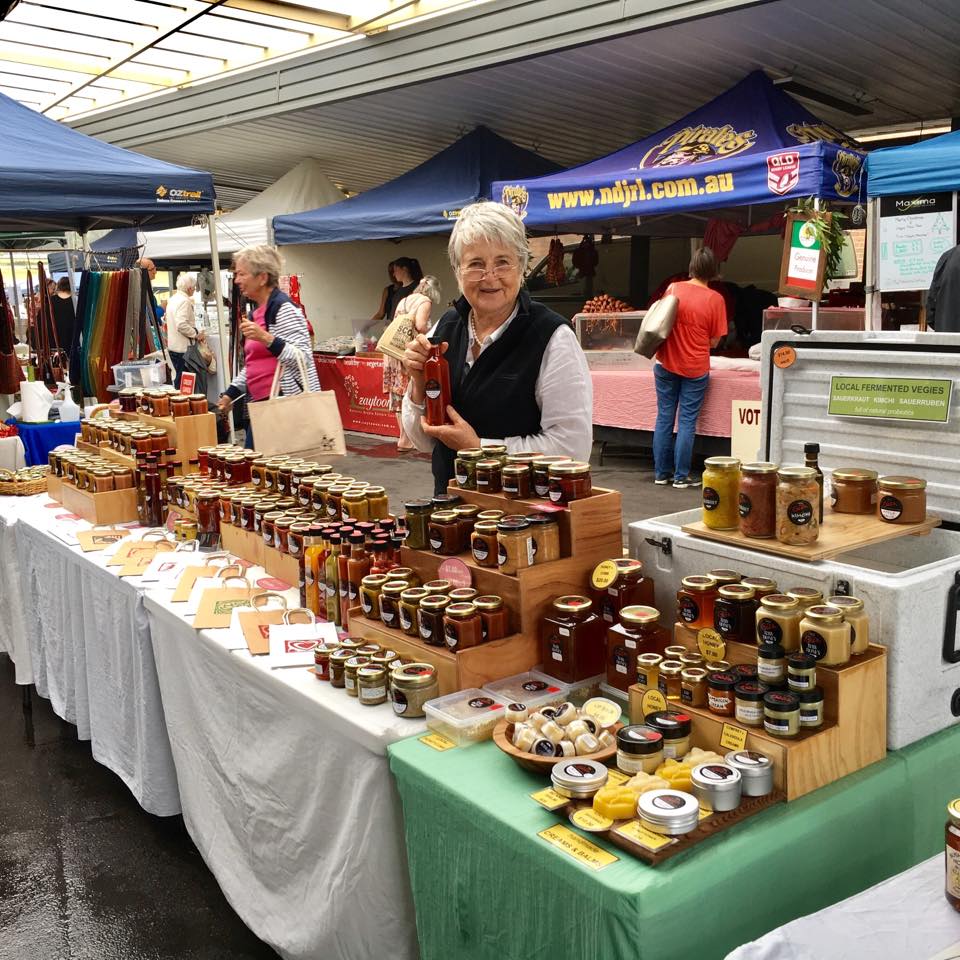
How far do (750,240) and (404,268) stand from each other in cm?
777

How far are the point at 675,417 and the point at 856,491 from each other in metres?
5.78

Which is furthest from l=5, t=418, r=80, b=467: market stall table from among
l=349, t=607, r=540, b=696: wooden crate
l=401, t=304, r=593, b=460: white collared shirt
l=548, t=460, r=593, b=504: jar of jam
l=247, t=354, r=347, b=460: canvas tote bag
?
l=548, t=460, r=593, b=504: jar of jam

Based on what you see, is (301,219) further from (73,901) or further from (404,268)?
(73,901)

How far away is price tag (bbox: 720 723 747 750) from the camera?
1.57m

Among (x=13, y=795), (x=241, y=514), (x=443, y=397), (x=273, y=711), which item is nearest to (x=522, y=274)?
(x=443, y=397)

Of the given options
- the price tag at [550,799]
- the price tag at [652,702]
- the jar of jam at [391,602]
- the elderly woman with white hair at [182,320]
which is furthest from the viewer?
the elderly woman with white hair at [182,320]

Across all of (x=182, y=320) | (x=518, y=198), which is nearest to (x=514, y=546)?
(x=518, y=198)

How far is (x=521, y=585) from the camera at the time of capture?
200 centimetres

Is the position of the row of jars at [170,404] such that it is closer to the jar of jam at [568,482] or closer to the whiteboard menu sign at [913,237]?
the jar of jam at [568,482]

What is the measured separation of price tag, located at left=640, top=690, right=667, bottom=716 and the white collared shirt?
106 cm

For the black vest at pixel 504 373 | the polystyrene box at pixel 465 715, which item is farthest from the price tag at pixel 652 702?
the black vest at pixel 504 373

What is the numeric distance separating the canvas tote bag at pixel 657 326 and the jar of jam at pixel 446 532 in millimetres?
5349

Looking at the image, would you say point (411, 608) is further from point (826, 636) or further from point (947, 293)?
point (947, 293)

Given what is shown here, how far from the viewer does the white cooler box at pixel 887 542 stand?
171cm
